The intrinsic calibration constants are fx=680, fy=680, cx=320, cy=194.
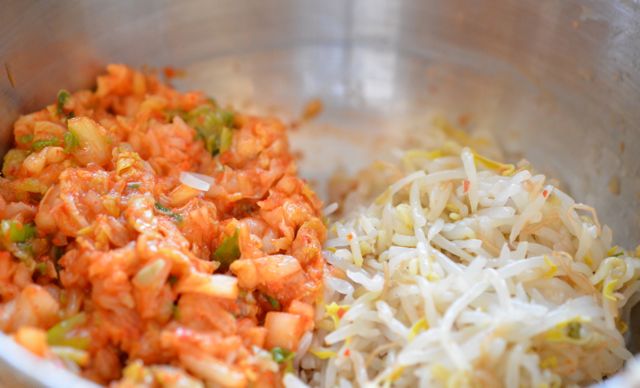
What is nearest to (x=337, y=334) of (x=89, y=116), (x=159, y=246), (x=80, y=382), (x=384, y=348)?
(x=384, y=348)

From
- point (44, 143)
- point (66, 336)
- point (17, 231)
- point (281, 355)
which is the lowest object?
point (281, 355)

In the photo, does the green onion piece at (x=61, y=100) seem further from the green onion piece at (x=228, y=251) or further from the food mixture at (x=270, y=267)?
the green onion piece at (x=228, y=251)

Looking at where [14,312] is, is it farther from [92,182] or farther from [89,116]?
[89,116]

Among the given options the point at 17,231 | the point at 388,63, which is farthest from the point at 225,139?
the point at 388,63

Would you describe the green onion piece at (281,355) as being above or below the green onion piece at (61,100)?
below

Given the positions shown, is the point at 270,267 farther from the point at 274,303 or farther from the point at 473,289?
the point at 473,289

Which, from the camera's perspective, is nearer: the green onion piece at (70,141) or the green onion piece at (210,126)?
the green onion piece at (70,141)

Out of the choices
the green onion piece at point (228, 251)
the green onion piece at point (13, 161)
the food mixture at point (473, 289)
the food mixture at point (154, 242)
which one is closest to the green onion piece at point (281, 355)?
the food mixture at point (154, 242)
